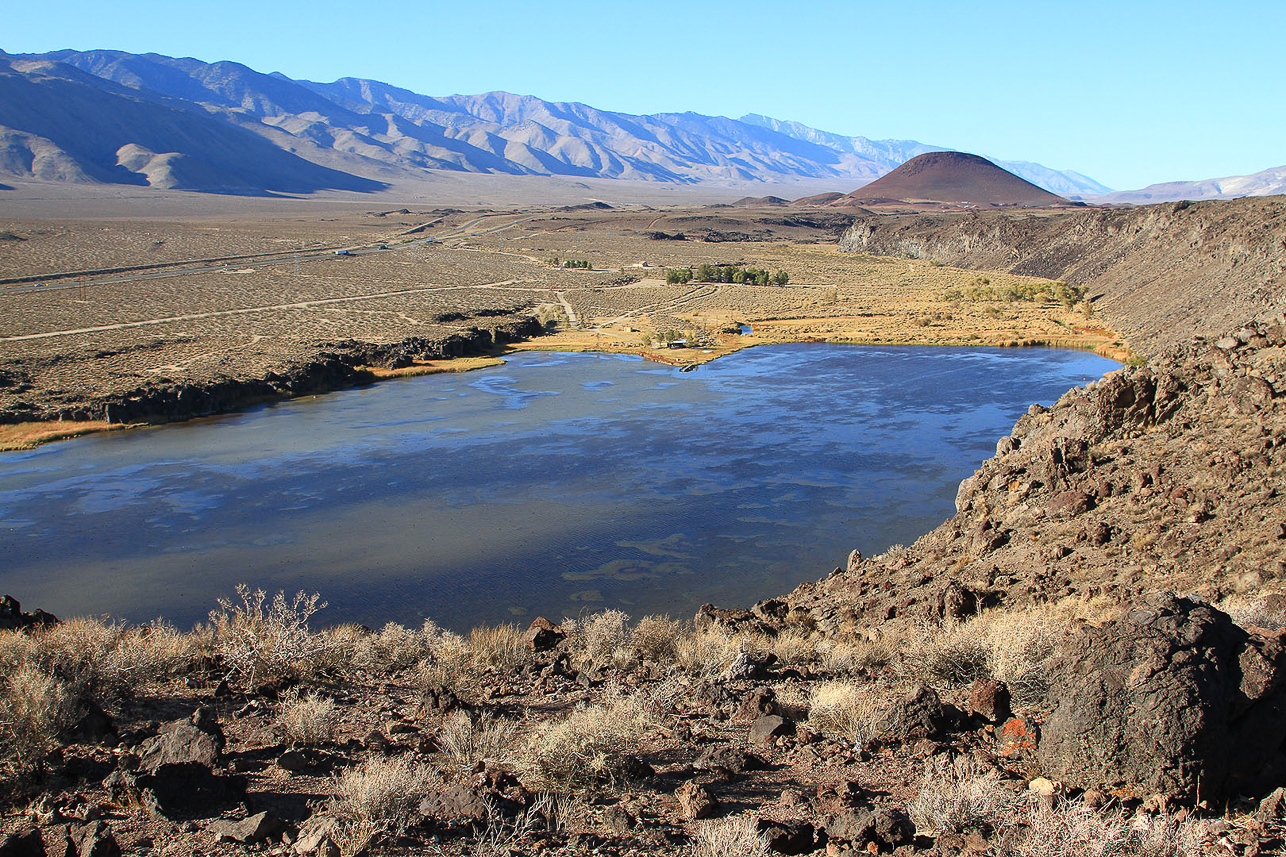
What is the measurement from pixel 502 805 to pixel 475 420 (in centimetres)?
2607

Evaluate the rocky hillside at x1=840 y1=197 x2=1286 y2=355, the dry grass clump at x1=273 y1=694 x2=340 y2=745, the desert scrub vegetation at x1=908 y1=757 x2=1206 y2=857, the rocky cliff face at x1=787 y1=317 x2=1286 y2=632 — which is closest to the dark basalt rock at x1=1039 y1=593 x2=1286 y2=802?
the desert scrub vegetation at x1=908 y1=757 x2=1206 y2=857

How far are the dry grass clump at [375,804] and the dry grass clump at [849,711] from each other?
324 cm

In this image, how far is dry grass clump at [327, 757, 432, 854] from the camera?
5293mm

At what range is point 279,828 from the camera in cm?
555

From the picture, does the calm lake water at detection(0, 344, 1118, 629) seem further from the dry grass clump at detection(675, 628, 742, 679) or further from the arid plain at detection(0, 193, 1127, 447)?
the arid plain at detection(0, 193, 1127, 447)

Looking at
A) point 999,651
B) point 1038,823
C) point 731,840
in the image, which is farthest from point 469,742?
point 999,651

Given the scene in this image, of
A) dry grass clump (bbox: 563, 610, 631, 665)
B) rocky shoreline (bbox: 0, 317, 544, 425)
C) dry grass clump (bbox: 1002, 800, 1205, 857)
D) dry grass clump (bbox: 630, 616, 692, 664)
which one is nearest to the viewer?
dry grass clump (bbox: 1002, 800, 1205, 857)

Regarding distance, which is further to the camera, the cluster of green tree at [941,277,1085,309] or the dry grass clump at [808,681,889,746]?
the cluster of green tree at [941,277,1085,309]

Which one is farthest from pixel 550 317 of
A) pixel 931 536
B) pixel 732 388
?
pixel 931 536

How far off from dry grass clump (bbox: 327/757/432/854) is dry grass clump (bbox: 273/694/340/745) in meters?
1.07

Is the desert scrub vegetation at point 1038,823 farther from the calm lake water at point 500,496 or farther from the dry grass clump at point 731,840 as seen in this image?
the calm lake water at point 500,496

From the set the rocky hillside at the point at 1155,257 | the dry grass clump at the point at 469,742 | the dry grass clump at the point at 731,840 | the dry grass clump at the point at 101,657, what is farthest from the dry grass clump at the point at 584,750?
the rocky hillside at the point at 1155,257

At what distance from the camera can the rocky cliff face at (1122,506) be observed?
10.9m

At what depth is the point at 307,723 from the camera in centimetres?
698
